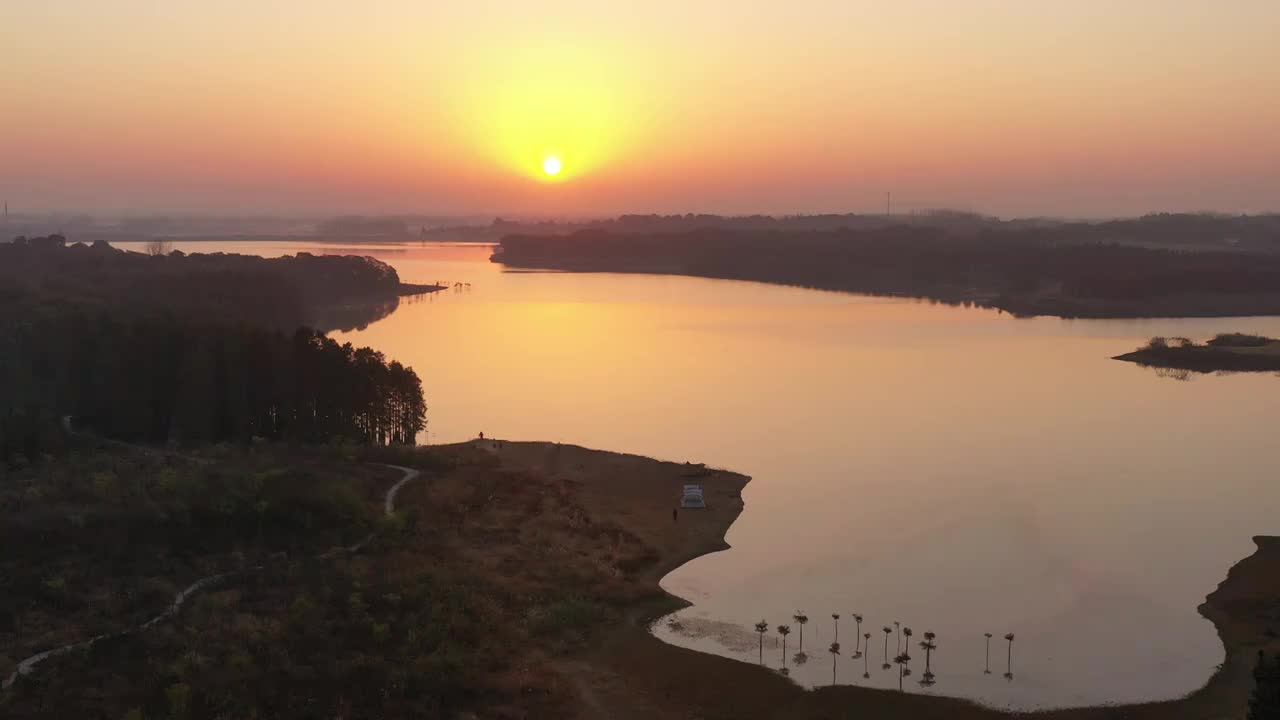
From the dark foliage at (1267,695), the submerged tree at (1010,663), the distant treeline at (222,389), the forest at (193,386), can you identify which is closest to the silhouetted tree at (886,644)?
the submerged tree at (1010,663)

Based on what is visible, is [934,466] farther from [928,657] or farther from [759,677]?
[759,677]

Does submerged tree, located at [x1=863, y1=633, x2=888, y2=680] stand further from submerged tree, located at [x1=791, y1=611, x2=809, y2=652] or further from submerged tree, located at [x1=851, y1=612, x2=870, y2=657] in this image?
submerged tree, located at [x1=791, y1=611, x2=809, y2=652]

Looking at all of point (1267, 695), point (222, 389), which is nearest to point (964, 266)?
point (222, 389)

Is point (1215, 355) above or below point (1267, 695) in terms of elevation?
above

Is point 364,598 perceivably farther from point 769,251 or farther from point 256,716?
point 769,251

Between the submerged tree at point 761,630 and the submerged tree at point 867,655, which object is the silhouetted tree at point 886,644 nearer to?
the submerged tree at point 867,655

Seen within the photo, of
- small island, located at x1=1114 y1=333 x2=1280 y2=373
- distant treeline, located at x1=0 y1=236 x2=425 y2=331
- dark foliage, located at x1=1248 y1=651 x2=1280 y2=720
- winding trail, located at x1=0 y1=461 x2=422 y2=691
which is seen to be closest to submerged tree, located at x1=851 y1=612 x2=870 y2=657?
dark foliage, located at x1=1248 y1=651 x2=1280 y2=720

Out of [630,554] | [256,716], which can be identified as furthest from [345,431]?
[256,716]
